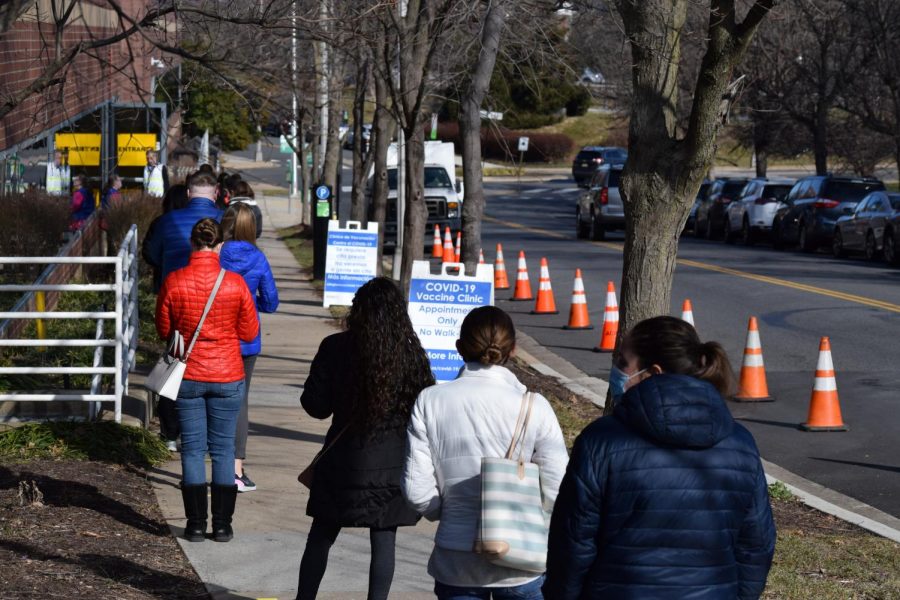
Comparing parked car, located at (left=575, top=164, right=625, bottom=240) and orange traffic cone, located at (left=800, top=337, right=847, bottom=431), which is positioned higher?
parked car, located at (left=575, top=164, right=625, bottom=240)

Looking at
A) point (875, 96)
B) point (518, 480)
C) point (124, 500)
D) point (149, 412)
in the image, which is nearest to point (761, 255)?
point (875, 96)

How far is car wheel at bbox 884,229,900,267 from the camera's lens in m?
25.1

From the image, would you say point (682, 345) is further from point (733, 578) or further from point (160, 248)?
point (160, 248)

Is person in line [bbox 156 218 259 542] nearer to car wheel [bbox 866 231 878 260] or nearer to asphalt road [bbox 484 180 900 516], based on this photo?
asphalt road [bbox 484 180 900 516]

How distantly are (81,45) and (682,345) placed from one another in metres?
4.47

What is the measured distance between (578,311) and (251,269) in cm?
978

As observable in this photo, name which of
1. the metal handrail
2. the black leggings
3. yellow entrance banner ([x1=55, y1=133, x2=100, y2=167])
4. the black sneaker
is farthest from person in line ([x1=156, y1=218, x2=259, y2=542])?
yellow entrance banner ([x1=55, y1=133, x2=100, y2=167])

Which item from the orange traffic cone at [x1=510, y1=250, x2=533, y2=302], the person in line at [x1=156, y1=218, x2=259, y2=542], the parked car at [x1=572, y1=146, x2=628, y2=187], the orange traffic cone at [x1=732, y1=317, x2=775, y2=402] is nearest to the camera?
the person in line at [x1=156, y1=218, x2=259, y2=542]

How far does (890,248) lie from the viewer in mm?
25219

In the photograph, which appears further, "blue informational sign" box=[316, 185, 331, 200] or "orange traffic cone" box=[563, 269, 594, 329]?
"blue informational sign" box=[316, 185, 331, 200]

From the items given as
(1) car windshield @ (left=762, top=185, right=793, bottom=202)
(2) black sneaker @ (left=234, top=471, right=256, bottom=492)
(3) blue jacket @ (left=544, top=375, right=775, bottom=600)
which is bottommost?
(2) black sneaker @ (left=234, top=471, right=256, bottom=492)

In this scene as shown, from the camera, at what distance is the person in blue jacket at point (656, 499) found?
3.28 m

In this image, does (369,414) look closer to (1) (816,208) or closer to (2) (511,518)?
(2) (511,518)

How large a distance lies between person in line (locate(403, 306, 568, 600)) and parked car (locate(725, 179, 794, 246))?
29.4m
